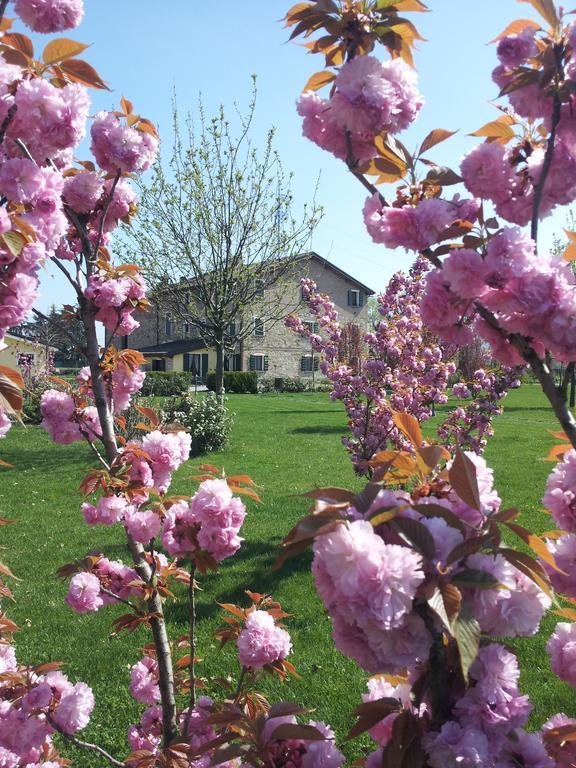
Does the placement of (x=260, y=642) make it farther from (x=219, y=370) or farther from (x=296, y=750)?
(x=219, y=370)

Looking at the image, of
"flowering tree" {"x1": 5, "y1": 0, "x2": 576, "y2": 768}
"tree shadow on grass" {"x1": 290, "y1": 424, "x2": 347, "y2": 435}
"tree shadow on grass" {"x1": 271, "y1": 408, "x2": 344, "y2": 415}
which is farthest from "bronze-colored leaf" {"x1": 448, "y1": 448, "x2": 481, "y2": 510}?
"tree shadow on grass" {"x1": 271, "y1": 408, "x2": 344, "y2": 415}

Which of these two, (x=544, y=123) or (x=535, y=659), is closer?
(x=544, y=123)

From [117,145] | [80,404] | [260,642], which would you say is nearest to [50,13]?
[117,145]

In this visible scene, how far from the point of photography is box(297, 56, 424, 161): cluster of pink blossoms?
121 centimetres

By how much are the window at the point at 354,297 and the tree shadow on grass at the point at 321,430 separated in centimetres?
2364

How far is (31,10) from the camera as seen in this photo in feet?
5.50

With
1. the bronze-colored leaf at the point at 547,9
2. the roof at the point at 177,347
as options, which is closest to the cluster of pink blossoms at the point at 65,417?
the bronze-colored leaf at the point at 547,9

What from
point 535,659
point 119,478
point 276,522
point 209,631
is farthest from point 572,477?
point 276,522

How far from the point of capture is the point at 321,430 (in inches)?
629

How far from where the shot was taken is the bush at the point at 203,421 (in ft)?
39.9

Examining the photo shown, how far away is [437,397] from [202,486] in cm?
498

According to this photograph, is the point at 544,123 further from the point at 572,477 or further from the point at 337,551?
the point at 337,551

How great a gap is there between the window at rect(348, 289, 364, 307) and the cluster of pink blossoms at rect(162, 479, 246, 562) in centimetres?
3826

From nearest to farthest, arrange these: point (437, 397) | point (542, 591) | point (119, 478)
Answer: point (542, 591) → point (119, 478) → point (437, 397)
